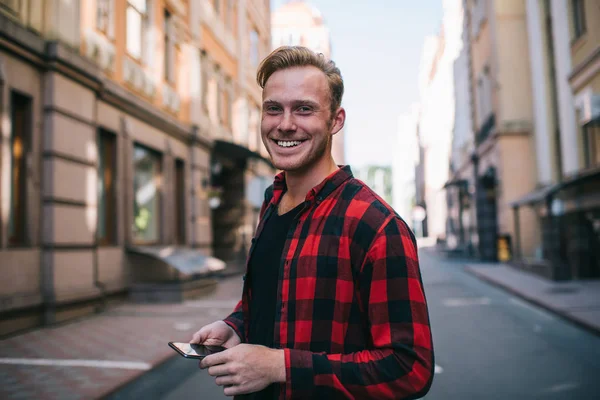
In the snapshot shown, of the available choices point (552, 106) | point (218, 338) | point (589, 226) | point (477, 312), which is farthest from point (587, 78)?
point (218, 338)

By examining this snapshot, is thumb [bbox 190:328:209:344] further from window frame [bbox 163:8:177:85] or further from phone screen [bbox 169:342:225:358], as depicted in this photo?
window frame [bbox 163:8:177:85]

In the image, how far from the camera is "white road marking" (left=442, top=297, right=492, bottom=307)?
11391 millimetres

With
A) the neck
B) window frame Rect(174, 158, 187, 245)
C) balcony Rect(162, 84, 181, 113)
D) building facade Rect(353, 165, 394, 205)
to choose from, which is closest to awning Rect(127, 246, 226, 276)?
window frame Rect(174, 158, 187, 245)

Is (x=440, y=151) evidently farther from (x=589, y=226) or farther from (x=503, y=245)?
(x=589, y=226)

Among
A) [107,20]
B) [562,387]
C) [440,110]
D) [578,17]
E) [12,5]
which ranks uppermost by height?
[440,110]

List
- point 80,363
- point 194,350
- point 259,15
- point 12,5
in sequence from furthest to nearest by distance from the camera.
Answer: point 259,15
point 12,5
point 80,363
point 194,350

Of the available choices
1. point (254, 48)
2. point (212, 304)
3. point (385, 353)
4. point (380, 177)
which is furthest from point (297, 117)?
point (380, 177)

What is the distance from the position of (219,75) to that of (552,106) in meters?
12.5

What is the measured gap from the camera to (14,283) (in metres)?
7.92

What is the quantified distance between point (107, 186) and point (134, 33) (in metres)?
3.54

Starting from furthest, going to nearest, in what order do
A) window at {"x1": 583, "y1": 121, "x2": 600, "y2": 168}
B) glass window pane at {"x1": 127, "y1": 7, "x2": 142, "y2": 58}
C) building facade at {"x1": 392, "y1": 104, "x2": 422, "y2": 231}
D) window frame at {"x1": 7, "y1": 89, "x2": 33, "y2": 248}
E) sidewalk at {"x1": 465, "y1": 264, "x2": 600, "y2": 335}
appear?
building facade at {"x1": 392, "y1": 104, "x2": 422, "y2": 231} → window at {"x1": 583, "y1": 121, "x2": 600, "y2": 168} → glass window pane at {"x1": 127, "y1": 7, "x2": 142, "y2": 58} → sidewalk at {"x1": 465, "y1": 264, "x2": 600, "y2": 335} → window frame at {"x1": 7, "y1": 89, "x2": 33, "y2": 248}

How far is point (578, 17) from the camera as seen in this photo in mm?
15992

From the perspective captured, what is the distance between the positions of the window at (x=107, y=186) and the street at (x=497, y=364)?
541 centimetres

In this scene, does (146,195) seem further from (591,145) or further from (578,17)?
(578,17)
